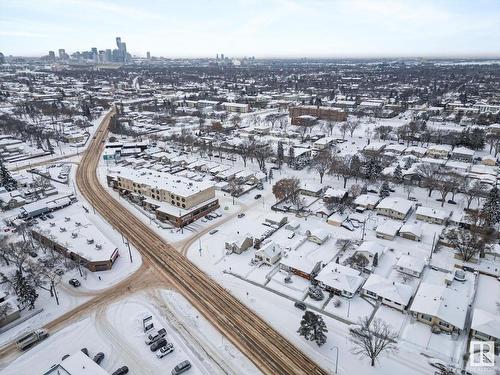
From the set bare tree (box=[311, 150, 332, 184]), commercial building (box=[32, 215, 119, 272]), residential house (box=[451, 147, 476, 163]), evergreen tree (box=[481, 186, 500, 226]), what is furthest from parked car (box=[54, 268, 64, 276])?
residential house (box=[451, 147, 476, 163])

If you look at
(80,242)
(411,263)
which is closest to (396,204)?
(411,263)

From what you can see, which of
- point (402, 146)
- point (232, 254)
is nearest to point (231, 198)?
point (232, 254)

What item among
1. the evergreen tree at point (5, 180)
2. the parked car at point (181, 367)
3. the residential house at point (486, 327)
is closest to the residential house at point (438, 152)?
the residential house at point (486, 327)

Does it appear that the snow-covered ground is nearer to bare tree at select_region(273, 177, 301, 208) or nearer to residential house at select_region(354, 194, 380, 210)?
bare tree at select_region(273, 177, 301, 208)

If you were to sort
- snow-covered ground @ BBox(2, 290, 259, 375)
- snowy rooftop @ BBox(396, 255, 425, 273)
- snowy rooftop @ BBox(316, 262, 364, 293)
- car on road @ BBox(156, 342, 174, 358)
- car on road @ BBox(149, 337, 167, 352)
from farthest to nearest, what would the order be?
snowy rooftop @ BBox(396, 255, 425, 273) → snowy rooftop @ BBox(316, 262, 364, 293) → car on road @ BBox(149, 337, 167, 352) → car on road @ BBox(156, 342, 174, 358) → snow-covered ground @ BBox(2, 290, 259, 375)

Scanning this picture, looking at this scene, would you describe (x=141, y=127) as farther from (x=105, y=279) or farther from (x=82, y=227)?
(x=105, y=279)

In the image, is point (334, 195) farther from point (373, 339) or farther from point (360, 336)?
point (360, 336)
